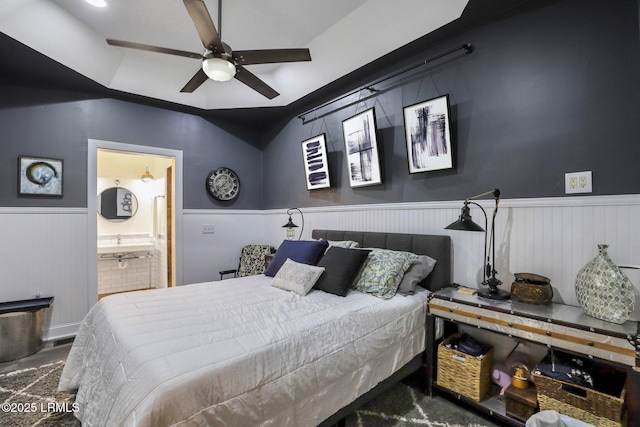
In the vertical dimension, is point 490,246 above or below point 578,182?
below

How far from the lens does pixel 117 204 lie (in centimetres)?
500

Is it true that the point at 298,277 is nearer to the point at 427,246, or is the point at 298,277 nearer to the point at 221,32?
the point at 427,246

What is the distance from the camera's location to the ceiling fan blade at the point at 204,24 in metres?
1.63

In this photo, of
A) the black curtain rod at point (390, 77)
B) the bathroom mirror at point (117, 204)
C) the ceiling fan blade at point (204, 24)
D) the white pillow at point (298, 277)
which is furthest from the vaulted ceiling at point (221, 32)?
the bathroom mirror at point (117, 204)

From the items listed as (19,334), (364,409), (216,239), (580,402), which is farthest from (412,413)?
(19,334)

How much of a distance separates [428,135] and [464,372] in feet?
5.85

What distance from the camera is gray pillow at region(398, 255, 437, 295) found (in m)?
2.19

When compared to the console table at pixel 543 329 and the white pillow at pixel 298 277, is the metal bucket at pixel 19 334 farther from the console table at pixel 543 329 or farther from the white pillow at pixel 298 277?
the console table at pixel 543 329

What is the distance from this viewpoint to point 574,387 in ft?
4.93

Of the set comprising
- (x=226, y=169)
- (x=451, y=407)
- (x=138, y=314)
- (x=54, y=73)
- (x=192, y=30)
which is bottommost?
(x=451, y=407)

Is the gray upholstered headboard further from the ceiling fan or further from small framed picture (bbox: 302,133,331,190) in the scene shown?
the ceiling fan

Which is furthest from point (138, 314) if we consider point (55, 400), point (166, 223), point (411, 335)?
point (166, 223)

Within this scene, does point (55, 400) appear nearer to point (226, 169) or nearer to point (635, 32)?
point (226, 169)

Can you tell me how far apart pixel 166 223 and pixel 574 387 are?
16.0ft
